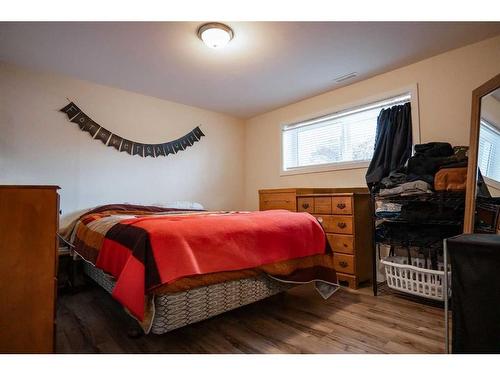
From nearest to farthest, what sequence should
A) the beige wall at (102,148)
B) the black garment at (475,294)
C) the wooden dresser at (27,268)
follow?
the black garment at (475,294) < the wooden dresser at (27,268) < the beige wall at (102,148)

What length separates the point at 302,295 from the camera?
2324 millimetres

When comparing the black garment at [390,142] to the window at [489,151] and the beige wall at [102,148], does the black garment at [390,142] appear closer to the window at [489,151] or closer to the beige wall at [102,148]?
the window at [489,151]

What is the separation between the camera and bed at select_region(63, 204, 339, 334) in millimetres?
1344

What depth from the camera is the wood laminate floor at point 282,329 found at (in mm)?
1455

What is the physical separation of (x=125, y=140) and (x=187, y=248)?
2321 millimetres

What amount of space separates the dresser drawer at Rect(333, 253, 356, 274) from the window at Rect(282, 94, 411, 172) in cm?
107

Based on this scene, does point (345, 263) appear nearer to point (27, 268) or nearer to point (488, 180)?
point (488, 180)

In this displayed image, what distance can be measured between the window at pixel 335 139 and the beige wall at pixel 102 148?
1082 mm

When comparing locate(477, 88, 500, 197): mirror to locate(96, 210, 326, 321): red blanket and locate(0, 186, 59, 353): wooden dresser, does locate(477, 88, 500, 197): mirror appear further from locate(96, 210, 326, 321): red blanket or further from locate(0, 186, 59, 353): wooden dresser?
locate(0, 186, 59, 353): wooden dresser

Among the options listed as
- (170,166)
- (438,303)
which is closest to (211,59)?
(170,166)

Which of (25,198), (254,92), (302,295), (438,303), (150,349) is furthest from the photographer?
(254,92)

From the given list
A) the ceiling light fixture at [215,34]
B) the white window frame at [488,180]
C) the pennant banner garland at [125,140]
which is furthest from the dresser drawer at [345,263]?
the pennant banner garland at [125,140]

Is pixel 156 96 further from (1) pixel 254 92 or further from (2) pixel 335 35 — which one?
(2) pixel 335 35
